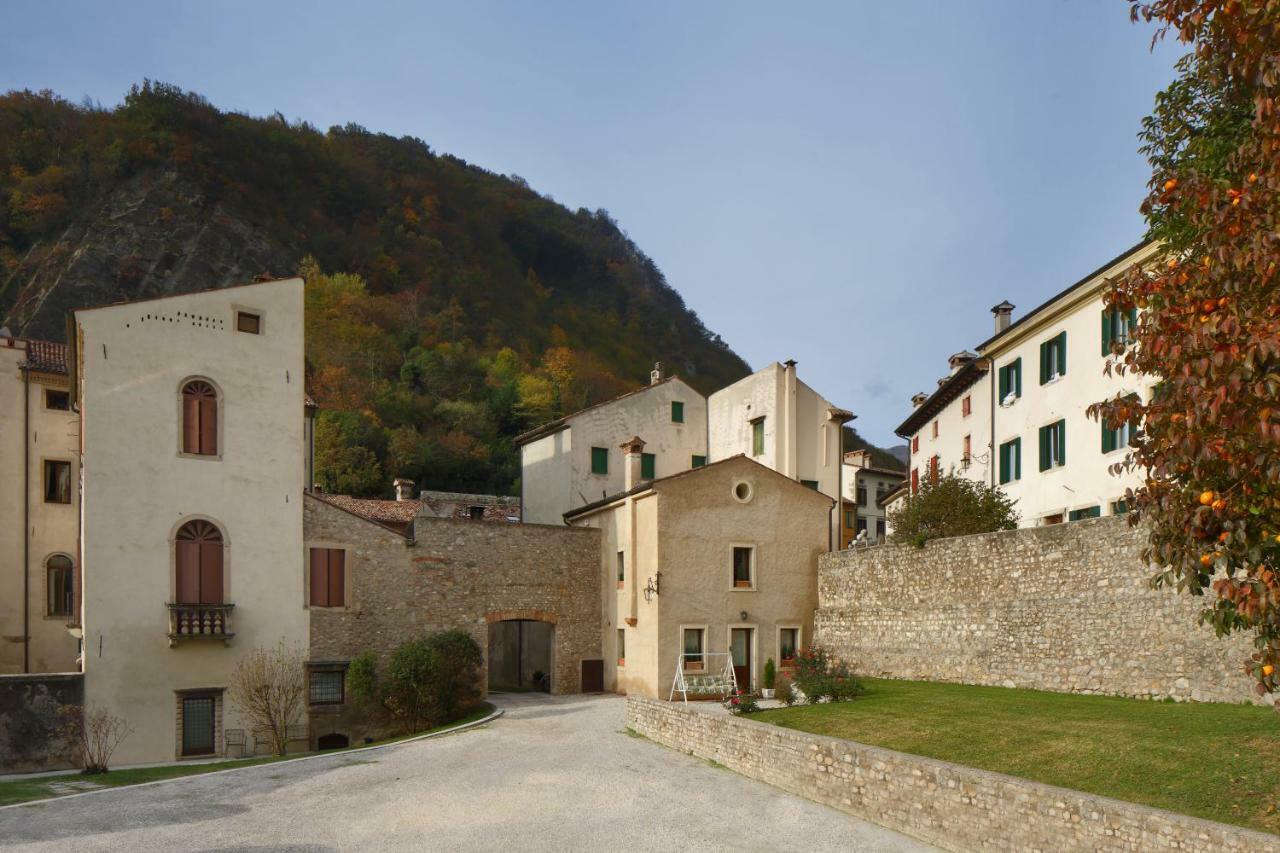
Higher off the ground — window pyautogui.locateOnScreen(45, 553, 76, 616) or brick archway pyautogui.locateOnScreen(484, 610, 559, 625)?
window pyautogui.locateOnScreen(45, 553, 76, 616)

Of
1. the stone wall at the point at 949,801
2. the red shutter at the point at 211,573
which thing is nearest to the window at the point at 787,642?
the stone wall at the point at 949,801

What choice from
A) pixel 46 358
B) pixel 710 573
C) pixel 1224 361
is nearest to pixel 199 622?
pixel 46 358

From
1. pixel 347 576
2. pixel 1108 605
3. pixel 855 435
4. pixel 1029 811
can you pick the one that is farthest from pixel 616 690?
pixel 855 435

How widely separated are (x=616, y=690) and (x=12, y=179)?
70933 millimetres

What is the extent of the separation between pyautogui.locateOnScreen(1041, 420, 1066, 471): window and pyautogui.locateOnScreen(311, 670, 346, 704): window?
21098 millimetres

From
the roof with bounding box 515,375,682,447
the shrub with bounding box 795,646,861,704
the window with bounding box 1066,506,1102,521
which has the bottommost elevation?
the shrub with bounding box 795,646,861,704

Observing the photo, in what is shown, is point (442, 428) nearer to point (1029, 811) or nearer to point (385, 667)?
point (385, 667)

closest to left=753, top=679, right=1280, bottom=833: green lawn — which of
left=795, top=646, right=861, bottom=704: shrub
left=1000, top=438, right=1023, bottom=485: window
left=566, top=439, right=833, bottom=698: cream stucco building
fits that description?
left=795, top=646, right=861, bottom=704: shrub

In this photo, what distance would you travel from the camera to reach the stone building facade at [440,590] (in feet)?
81.9

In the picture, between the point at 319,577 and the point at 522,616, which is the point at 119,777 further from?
the point at 522,616

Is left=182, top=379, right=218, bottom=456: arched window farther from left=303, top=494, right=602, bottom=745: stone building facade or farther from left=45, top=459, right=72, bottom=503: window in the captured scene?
left=45, top=459, right=72, bottom=503: window

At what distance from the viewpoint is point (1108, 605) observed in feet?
58.3

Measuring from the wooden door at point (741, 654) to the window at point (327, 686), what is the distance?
10.8 metres

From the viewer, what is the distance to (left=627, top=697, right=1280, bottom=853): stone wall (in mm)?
9422
